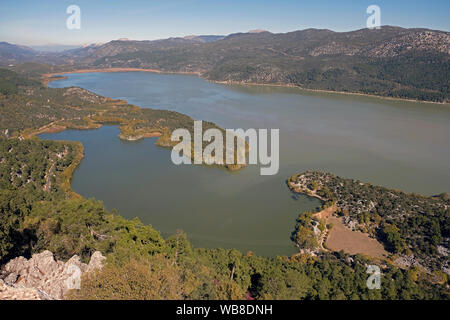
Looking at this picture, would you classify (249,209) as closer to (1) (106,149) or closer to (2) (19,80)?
(1) (106,149)

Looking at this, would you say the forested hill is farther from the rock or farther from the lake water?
the rock

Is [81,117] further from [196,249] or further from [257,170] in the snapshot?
[196,249]

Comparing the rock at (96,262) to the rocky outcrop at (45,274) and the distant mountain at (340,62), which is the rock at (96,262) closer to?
the rocky outcrop at (45,274)

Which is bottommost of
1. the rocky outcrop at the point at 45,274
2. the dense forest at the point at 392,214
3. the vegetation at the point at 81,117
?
the dense forest at the point at 392,214

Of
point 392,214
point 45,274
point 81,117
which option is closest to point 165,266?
point 45,274

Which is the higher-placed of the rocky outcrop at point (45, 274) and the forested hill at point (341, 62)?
the forested hill at point (341, 62)

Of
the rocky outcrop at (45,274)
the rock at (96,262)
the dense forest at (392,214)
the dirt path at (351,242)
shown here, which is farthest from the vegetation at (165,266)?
the dense forest at (392,214)

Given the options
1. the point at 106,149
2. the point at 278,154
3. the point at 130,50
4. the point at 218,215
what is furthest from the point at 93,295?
the point at 130,50
